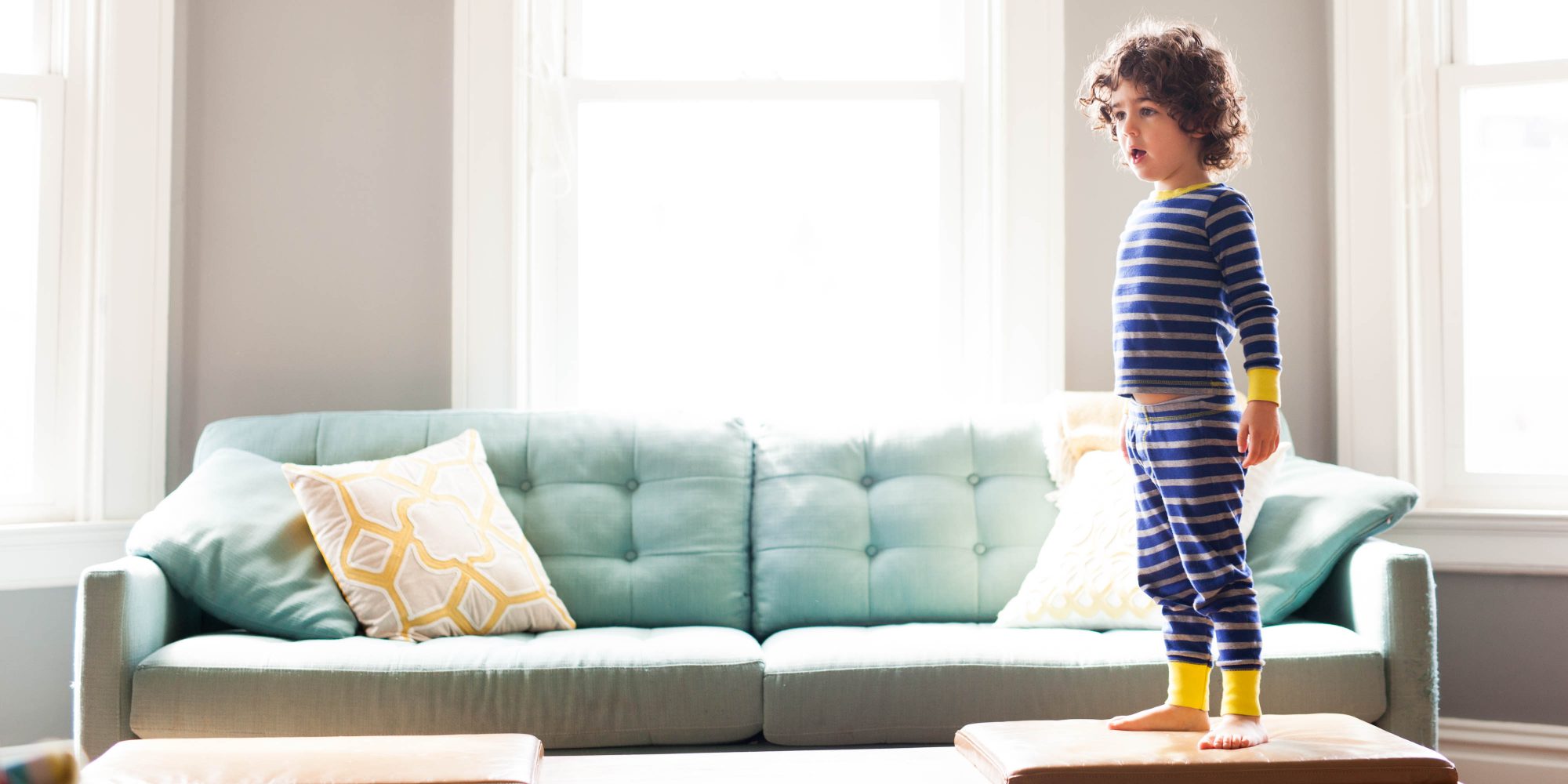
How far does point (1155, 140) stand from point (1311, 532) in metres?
0.85

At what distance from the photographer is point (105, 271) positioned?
8.47 feet

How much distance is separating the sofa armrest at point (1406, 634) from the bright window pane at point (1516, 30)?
56.8 inches

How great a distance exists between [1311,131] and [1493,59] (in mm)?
421

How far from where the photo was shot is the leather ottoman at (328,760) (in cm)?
124

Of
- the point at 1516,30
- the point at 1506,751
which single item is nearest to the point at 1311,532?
the point at 1506,751

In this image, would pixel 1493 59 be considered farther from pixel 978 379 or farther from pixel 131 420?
pixel 131 420

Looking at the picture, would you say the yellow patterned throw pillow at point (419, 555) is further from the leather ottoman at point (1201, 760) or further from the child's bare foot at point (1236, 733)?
the child's bare foot at point (1236, 733)

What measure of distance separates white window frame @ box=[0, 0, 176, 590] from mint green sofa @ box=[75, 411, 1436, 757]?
1.17 ft

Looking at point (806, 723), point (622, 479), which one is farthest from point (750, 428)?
point (806, 723)

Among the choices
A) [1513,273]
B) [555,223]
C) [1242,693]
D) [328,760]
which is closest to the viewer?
[328,760]

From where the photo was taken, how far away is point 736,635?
6.69 ft

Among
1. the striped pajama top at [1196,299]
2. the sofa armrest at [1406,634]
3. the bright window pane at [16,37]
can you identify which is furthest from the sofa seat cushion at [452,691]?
the bright window pane at [16,37]

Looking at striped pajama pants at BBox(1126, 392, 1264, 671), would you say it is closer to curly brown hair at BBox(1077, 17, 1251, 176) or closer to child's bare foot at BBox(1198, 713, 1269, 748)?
child's bare foot at BBox(1198, 713, 1269, 748)

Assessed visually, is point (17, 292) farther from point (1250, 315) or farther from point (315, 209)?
point (1250, 315)
